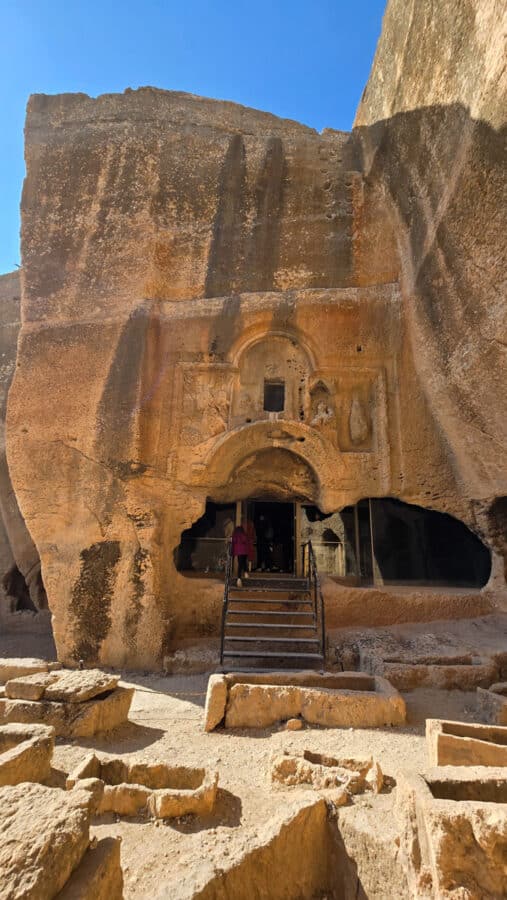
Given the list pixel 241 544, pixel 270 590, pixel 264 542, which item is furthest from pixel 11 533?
pixel 270 590

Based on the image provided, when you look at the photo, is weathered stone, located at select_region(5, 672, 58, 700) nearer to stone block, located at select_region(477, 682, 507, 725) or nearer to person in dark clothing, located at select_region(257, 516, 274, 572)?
stone block, located at select_region(477, 682, 507, 725)

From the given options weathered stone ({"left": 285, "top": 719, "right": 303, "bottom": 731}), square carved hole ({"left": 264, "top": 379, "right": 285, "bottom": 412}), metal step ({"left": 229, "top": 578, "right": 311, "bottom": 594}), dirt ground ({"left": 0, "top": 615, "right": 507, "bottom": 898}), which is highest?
square carved hole ({"left": 264, "top": 379, "right": 285, "bottom": 412})

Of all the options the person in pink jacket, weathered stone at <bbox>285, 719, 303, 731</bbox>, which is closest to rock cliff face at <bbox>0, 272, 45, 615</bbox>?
the person in pink jacket

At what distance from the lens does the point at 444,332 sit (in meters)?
7.54

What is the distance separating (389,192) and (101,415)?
24.8 feet

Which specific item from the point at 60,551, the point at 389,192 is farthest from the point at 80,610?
the point at 389,192

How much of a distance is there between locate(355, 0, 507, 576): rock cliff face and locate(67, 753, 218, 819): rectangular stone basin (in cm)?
646

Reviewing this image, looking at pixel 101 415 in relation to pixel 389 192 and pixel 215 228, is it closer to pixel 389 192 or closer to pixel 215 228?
pixel 215 228

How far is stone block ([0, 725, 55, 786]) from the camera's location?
107 inches

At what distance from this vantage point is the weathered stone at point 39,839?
1.52 metres

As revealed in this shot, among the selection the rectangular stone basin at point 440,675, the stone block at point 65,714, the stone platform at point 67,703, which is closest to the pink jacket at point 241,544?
the rectangular stone basin at point 440,675

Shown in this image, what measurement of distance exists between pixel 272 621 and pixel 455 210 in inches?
284

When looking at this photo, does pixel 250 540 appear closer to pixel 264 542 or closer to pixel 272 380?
pixel 264 542

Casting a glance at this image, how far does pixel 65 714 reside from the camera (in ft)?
13.5
